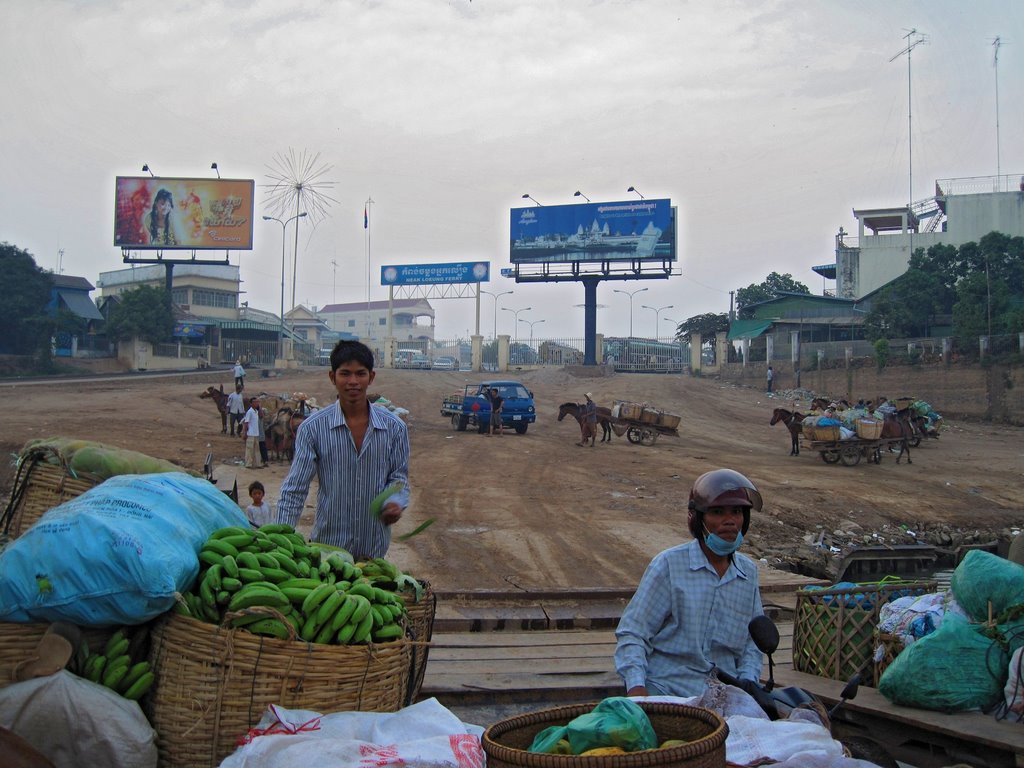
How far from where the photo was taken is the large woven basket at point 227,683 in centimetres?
275

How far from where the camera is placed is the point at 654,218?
43.7 meters

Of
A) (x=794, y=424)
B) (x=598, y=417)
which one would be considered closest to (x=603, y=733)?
(x=794, y=424)

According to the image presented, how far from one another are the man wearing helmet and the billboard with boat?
41.4m

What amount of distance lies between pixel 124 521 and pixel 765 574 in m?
7.53

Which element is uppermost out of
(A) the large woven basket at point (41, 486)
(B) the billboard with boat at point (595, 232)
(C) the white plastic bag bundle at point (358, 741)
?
(B) the billboard with boat at point (595, 232)

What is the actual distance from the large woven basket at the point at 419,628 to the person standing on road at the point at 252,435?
1514 cm

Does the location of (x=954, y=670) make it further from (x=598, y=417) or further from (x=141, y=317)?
(x=141, y=317)

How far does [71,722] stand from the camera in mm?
2619

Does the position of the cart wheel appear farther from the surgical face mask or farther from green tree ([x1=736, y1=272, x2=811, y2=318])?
green tree ([x1=736, y1=272, x2=811, y2=318])

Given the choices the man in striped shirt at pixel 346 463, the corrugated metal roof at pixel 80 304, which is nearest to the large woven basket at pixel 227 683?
the man in striped shirt at pixel 346 463

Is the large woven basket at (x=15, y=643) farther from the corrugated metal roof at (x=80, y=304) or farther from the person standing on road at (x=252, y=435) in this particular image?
the corrugated metal roof at (x=80, y=304)

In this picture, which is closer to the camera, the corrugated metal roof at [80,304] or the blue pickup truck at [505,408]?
the blue pickup truck at [505,408]

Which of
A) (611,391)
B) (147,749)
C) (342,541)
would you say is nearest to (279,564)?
(147,749)

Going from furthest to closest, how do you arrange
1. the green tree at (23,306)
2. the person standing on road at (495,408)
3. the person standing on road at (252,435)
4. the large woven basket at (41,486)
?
the green tree at (23,306) → the person standing on road at (495,408) → the person standing on road at (252,435) → the large woven basket at (41,486)
